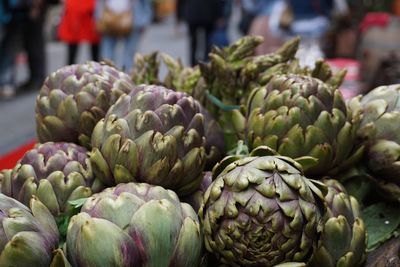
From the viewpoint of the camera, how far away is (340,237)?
4.32 feet

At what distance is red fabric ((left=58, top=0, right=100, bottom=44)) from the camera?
6.18m

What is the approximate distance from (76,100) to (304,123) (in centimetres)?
54

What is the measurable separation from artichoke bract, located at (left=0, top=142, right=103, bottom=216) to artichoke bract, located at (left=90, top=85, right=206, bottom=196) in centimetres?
4

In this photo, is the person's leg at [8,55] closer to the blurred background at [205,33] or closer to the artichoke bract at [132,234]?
the blurred background at [205,33]

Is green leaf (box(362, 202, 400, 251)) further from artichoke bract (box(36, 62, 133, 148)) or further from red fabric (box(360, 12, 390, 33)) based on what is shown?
red fabric (box(360, 12, 390, 33))

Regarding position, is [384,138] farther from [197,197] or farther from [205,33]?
[205,33]

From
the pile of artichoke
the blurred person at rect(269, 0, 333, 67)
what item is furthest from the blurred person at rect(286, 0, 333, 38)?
the pile of artichoke

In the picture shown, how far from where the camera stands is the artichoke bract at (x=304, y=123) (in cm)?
147

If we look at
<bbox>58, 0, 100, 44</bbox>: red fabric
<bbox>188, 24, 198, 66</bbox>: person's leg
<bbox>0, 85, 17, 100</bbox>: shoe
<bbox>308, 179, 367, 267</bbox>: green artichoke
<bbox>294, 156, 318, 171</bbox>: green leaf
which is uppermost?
<bbox>294, 156, 318, 171</bbox>: green leaf

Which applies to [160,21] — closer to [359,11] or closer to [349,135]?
[359,11]

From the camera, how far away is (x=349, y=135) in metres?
1.54

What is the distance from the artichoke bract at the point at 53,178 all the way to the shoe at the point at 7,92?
5883 mm

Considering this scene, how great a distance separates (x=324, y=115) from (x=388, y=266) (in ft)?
1.14

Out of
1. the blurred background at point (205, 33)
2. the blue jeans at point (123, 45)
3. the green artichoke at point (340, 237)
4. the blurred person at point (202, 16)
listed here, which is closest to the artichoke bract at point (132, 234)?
the green artichoke at point (340, 237)
